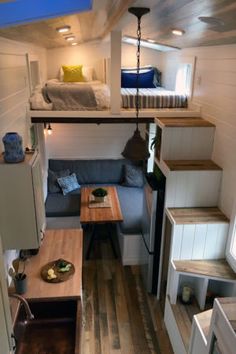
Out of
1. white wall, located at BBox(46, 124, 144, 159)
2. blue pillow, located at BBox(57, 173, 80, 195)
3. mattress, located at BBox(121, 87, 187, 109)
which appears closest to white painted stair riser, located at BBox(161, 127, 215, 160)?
mattress, located at BBox(121, 87, 187, 109)

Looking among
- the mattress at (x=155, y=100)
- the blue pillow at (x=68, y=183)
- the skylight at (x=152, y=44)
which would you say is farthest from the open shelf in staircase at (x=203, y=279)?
the skylight at (x=152, y=44)

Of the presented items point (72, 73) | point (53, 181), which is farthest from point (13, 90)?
point (72, 73)

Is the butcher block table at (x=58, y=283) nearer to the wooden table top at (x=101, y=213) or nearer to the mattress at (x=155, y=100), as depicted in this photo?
the wooden table top at (x=101, y=213)

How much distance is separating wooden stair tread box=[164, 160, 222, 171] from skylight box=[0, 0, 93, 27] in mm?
1793

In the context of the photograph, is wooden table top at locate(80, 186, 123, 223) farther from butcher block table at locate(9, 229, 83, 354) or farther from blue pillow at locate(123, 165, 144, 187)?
butcher block table at locate(9, 229, 83, 354)

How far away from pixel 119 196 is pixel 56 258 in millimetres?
2760

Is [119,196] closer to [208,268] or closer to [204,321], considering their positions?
[208,268]

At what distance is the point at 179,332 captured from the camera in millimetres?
2846

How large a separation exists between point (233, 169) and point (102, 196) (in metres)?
2.50

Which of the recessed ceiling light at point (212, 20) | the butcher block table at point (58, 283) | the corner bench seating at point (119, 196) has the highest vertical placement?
the recessed ceiling light at point (212, 20)

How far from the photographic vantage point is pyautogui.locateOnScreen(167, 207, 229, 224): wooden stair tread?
2.99 meters

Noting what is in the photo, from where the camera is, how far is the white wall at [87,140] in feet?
20.7

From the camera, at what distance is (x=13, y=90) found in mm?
3088

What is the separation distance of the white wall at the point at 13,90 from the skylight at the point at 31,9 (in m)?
0.91
